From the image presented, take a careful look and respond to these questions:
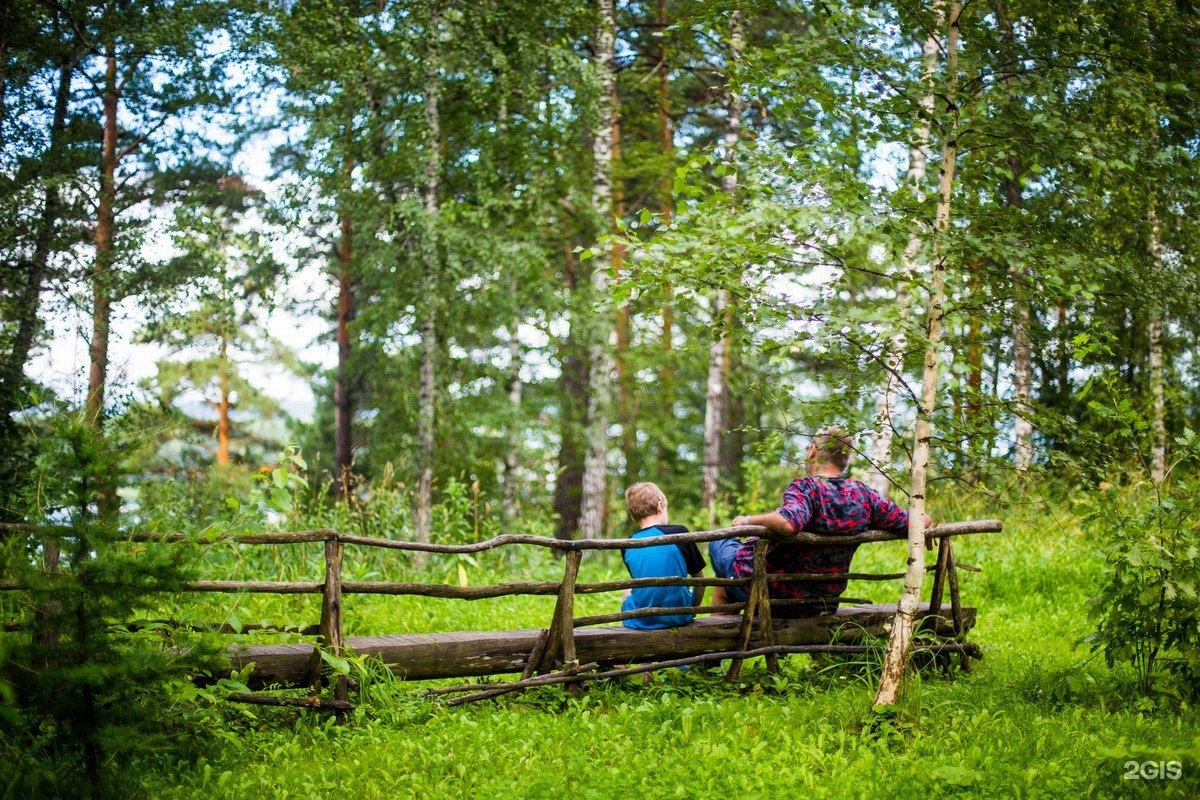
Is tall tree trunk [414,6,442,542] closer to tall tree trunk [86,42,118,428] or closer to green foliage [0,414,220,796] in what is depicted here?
tall tree trunk [86,42,118,428]

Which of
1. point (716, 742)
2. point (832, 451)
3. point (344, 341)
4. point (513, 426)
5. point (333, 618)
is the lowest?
point (716, 742)

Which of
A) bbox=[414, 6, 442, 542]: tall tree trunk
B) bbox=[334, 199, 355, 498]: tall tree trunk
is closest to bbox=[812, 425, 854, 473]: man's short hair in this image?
bbox=[414, 6, 442, 542]: tall tree trunk

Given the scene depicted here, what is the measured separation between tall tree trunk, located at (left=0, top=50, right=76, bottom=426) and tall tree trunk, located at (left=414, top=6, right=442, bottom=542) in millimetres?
4376

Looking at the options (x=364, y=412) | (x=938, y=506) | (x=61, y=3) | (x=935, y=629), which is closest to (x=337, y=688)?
(x=935, y=629)

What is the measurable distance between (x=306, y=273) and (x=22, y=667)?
1813 centimetres

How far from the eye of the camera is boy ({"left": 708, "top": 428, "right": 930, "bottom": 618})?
21.0 feet

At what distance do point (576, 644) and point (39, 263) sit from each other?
8.86 meters

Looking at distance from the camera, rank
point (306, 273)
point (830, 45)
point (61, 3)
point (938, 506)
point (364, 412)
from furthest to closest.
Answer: point (364, 412) < point (306, 273) < point (938, 506) < point (61, 3) < point (830, 45)

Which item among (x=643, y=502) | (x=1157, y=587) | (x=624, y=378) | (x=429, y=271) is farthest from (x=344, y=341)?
A: (x=1157, y=587)

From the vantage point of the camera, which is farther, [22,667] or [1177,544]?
[1177,544]

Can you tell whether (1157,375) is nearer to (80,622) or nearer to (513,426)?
(513,426)

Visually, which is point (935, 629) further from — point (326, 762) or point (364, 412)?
point (364, 412)

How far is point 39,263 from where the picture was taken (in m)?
11.3

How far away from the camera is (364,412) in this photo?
26.1 metres
